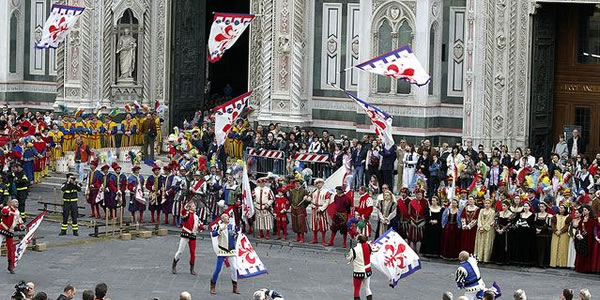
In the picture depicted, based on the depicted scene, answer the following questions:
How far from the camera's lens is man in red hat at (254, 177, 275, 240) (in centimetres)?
4175

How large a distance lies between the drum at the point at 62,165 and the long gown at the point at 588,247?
61.0 ft

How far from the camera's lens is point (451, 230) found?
39438 millimetres

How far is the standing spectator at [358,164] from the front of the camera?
152 feet

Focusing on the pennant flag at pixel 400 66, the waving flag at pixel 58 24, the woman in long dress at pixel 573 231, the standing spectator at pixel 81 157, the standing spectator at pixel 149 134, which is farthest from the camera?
the standing spectator at pixel 149 134

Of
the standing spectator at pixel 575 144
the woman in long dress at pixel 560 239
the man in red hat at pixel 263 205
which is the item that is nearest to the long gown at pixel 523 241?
the woman in long dress at pixel 560 239

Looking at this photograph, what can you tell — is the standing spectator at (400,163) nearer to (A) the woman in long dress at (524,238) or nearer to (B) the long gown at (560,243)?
(A) the woman in long dress at (524,238)

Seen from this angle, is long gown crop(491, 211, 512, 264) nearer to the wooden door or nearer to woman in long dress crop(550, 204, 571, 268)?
woman in long dress crop(550, 204, 571, 268)

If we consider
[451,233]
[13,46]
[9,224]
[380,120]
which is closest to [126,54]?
[13,46]

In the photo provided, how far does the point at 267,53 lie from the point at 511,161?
11.1 meters

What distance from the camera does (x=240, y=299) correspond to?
1367 inches

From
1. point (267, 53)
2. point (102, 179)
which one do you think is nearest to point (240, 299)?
point (102, 179)

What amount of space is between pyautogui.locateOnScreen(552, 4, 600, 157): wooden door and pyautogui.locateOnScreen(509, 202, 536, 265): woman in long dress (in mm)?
10095

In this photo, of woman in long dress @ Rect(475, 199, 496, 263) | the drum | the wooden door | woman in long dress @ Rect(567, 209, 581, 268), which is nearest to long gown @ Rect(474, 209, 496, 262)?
woman in long dress @ Rect(475, 199, 496, 263)

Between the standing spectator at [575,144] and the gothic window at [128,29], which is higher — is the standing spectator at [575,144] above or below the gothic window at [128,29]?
below
